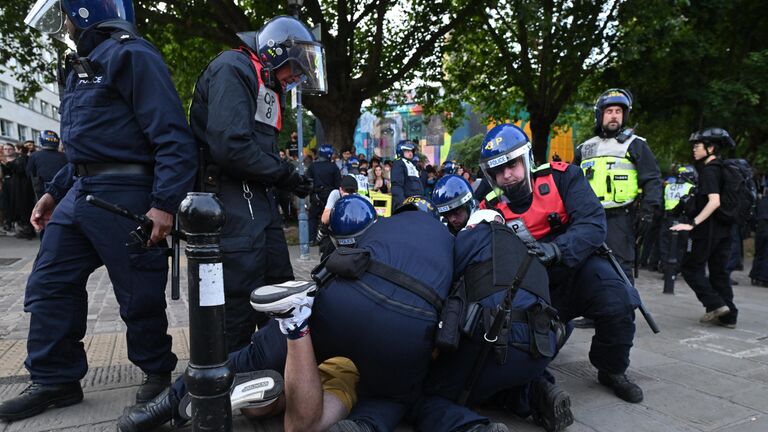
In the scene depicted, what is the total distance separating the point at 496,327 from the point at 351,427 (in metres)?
0.73

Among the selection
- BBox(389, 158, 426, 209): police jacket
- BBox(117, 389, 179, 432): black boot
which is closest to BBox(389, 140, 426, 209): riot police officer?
BBox(389, 158, 426, 209): police jacket

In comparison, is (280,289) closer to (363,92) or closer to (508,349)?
(508,349)

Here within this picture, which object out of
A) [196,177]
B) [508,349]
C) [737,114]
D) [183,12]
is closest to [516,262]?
[508,349]

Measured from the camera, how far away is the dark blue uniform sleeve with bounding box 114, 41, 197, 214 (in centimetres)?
234

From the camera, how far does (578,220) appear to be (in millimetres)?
2840

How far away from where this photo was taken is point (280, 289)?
195cm

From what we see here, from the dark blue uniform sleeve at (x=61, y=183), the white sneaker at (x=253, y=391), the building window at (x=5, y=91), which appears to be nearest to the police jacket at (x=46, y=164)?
the dark blue uniform sleeve at (x=61, y=183)

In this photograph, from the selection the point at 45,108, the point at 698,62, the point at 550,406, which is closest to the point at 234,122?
the point at 550,406

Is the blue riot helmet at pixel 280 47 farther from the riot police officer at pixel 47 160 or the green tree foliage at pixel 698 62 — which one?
the green tree foliage at pixel 698 62

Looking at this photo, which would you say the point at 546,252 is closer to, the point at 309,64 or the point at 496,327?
the point at 496,327

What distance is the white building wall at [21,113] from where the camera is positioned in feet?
111

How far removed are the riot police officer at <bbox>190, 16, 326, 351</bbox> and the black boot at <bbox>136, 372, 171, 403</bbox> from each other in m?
0.45

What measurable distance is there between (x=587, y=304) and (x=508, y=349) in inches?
39.9

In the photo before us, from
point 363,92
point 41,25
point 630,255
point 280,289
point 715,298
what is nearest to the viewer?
point 280,289
